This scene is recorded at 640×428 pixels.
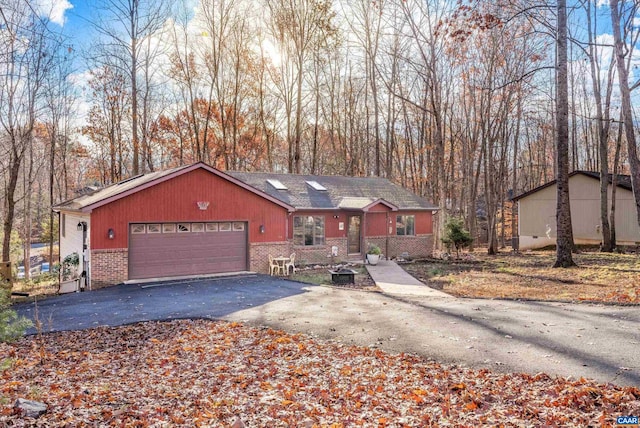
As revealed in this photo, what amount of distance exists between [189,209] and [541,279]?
1239cm

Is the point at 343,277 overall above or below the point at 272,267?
below

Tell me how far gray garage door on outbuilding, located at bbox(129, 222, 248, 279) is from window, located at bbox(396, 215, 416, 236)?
9.08 meters

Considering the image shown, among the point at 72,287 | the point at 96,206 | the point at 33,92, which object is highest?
the point at 33,92

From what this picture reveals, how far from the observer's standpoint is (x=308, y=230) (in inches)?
768

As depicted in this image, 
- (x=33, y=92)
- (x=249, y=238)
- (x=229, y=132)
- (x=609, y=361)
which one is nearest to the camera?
(x=609, y=361)

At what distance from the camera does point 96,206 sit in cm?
1348

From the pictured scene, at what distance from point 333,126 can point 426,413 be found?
31.0 metres

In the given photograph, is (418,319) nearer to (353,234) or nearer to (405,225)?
(353,234)

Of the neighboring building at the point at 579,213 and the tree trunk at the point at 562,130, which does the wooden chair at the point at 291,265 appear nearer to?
the tree trunk at the point at 562,130

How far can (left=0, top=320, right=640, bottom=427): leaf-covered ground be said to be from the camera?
4.27 meters

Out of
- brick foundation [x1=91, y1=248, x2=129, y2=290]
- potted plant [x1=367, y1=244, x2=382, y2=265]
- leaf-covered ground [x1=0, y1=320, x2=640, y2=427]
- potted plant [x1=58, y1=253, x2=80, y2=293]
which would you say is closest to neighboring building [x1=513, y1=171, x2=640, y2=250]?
potted plant [x1=367, y1=244, x2=382, y2=265]

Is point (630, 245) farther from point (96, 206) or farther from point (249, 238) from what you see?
point (96, 206)

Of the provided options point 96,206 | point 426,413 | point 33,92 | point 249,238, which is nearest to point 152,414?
point 426,413

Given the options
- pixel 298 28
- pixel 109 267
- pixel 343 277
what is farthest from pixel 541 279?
pixel 298 28
